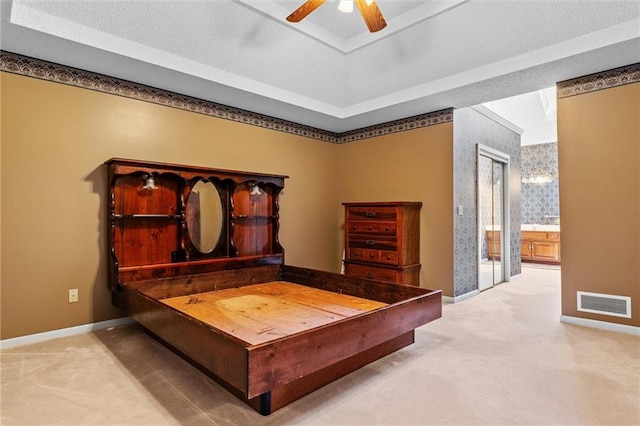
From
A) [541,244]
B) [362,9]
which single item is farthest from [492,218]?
[362,9]

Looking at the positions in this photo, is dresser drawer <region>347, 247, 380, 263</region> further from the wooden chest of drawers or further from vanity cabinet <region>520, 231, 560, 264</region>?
vanity cabinet <region>520, 231, 560, 264</region>

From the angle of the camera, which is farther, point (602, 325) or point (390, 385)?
point (602, 325)

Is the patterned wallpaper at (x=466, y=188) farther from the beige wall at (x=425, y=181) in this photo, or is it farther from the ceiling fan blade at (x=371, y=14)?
the ceiling fan blade at (x=371, y=14)

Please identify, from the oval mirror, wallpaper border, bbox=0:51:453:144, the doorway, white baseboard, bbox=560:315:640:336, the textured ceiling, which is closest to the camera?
the textured ceiling

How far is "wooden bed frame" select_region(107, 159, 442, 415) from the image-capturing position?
1.83 meters

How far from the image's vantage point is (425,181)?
4.66m

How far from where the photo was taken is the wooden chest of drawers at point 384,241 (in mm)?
4312

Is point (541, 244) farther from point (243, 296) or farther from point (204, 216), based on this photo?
point (204, 216)

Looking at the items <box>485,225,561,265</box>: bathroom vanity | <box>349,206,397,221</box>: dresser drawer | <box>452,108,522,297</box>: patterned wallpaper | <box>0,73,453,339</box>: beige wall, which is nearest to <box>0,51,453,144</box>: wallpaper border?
<box>0,73,453,339</box>: beige wall

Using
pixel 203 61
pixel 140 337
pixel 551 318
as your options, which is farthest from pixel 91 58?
pixel 551 318

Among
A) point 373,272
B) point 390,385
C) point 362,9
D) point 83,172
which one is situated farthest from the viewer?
point 373,272

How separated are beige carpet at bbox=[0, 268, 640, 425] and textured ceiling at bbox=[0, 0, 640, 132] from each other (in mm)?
2459

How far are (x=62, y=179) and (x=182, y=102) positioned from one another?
145 centimetres

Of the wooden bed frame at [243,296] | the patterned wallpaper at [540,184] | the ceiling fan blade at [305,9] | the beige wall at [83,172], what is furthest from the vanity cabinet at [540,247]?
the ceiling fan blade at [305,9]
